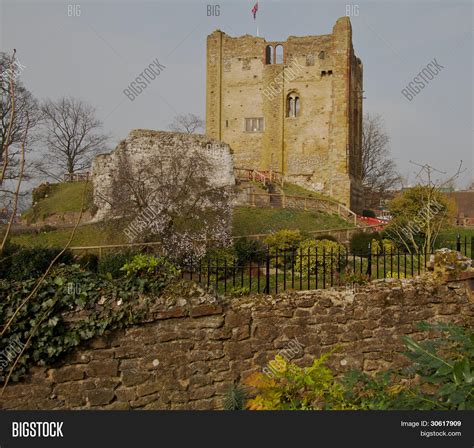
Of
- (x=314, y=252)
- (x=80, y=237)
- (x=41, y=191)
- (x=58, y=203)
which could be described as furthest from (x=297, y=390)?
(x=41, y=191)

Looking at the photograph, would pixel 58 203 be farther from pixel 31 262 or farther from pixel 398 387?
pixel 398 387

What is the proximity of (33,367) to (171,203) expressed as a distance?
9.99 metres

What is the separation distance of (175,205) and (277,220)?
9.74 meters

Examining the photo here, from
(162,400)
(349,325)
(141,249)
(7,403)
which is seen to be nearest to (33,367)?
(7,403)

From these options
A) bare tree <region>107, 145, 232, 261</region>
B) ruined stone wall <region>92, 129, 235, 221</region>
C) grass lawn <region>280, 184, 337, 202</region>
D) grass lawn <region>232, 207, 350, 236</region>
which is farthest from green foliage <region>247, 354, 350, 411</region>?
grass lawn <region>280, 184, 337, 202</region>

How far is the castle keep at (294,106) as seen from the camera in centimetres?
3706

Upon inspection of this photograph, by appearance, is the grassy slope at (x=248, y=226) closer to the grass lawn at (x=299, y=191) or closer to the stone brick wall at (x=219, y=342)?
the grass lawn at (x=299, y=191)

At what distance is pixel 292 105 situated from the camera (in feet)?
128

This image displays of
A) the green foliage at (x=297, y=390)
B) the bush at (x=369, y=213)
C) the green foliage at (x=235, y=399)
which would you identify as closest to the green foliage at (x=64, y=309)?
the green foliage at (x=235, y=399)

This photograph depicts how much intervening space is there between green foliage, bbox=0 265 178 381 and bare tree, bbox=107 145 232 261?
7777mm

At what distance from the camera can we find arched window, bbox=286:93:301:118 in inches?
1529

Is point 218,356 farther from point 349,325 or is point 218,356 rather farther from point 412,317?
point 412,317

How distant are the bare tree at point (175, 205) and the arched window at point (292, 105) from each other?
76.7 ft

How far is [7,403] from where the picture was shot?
17.7 ft
